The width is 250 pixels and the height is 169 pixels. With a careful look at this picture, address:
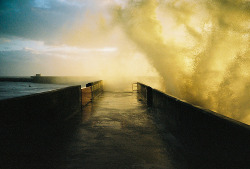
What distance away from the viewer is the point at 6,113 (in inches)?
127

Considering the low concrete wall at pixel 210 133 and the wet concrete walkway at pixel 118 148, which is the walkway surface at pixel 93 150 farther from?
the low concrete wall at pixel 210 133

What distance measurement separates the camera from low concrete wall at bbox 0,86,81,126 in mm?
3297

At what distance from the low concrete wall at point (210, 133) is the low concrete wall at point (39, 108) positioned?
391 cm

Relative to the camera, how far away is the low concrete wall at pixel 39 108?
3.30 m

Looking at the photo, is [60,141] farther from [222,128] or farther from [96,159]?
[222,128]

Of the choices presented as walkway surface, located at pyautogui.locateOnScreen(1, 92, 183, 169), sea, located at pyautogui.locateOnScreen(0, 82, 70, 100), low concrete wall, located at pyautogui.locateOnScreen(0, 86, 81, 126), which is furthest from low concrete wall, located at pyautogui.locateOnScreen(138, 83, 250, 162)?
sea, located at pyautogui.locateOnScreen(0, 82, 70, 100)

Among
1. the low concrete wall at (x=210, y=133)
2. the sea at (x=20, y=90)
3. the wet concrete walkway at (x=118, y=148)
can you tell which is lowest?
the sea at (x=20, y=90)

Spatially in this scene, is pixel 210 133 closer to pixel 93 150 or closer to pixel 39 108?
pixel 93 150

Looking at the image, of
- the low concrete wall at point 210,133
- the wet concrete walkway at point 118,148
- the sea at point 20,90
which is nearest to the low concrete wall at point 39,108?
the wet concrete walkway at point 118,148

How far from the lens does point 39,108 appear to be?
4664 millimetres

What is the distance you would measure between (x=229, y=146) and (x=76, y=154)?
2982 millimetres

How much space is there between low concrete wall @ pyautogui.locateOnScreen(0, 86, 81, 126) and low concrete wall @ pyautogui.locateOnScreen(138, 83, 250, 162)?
3914 millimetres

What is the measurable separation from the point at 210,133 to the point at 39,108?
4.40 meters

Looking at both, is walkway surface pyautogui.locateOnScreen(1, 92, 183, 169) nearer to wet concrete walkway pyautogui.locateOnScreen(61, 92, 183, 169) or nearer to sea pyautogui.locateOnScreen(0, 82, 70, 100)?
wet concrete walkway pyautogui.locateOnScreen(61, 92, 183, 169)
